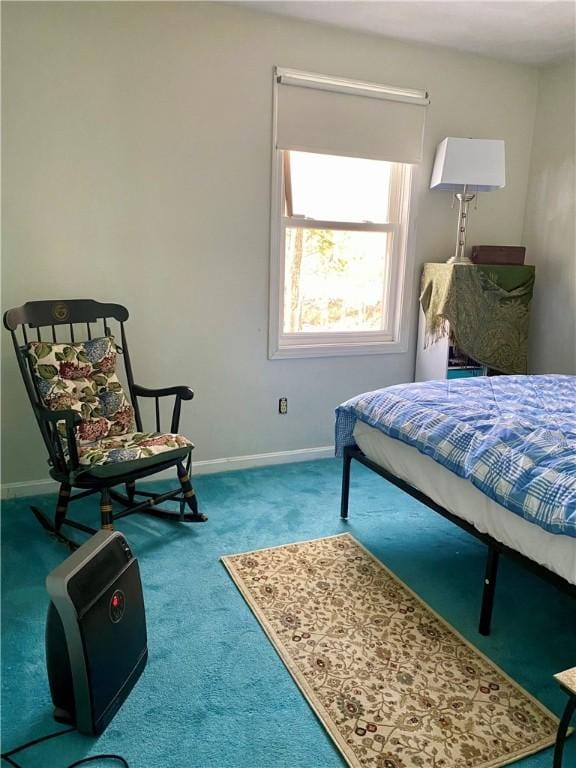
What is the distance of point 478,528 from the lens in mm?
1954

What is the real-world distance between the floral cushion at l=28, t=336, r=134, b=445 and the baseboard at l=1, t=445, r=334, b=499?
2.05 feet

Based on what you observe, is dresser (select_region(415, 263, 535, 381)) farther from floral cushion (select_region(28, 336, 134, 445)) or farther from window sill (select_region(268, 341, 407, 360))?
floral cushion (select_region(28, 336, 134, 445))

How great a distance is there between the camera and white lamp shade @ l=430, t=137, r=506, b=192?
334 cm

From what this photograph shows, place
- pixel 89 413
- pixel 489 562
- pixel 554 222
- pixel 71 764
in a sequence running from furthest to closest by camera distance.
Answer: pixel 554 222 → pixel 89 413 → pixel 489 562 → pixel 71 764

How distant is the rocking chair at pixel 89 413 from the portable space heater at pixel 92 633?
0.75 metres

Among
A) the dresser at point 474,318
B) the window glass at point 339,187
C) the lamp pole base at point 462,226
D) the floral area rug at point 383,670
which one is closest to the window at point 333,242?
the window glass at point 339,187

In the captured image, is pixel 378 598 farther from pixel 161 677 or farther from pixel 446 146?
pixel 446 146

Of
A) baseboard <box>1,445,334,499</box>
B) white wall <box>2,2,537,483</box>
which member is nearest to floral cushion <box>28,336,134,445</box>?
white wall <box>2,2,537,483</box>

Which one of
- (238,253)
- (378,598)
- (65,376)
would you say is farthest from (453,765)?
(238,253)

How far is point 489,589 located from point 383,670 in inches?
18.6

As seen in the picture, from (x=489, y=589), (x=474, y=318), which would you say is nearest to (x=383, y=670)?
(x=489, y=589)

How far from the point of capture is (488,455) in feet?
6.09

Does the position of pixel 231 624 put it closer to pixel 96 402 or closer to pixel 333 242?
pixel 96 402

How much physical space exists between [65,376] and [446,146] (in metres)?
2.58
